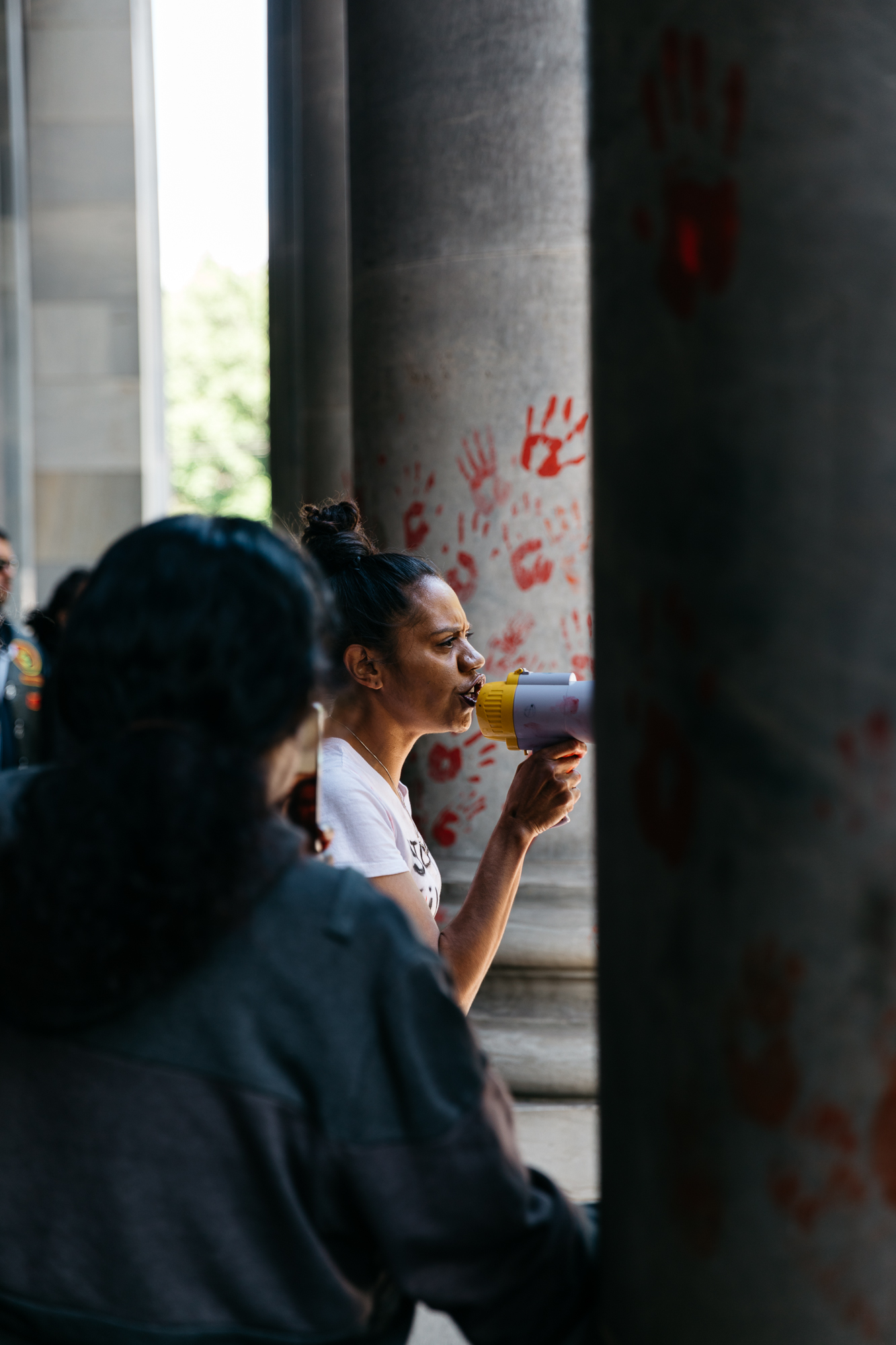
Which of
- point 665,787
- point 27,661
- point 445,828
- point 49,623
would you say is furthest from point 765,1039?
point 49,623

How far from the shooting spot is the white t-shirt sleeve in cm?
280

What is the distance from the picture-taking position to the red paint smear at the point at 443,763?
5.30m

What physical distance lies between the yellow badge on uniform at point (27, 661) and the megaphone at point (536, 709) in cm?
431

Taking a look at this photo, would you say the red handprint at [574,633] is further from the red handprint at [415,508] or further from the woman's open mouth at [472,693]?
the woman's open mouth at [472,693]

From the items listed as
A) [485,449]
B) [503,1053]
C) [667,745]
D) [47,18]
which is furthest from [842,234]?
[47,18]

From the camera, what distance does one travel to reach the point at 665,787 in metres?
1.35

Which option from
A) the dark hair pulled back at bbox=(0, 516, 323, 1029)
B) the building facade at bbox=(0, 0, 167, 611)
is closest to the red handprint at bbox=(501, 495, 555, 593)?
the dark hair pulled back at bbox=(0, 516, 323, 1029)

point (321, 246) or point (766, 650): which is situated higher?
point (321, 246)

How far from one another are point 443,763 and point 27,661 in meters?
2.71

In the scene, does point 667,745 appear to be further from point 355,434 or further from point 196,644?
point 355,434

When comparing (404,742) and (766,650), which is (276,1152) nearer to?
(766,650)

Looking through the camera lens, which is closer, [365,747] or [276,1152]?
[276,1152]

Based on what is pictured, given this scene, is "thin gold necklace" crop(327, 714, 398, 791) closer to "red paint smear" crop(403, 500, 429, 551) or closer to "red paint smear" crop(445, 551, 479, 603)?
"red paint smear" crop(445, 551, 479, 603)

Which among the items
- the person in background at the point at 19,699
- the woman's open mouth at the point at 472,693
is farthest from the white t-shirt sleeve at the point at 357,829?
the person in background at the point at 19,699
